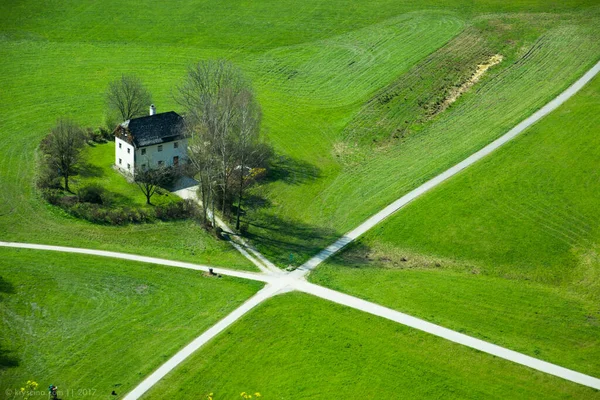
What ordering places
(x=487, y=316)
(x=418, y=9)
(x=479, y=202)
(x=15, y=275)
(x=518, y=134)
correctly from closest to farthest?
(x=487, y=316)
(x=15, y=275)
(x=479, y=202)
(x=518, y=134)
(x=418, y=9)

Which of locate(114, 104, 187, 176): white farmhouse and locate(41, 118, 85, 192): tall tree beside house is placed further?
locate(114, 104, 187, 176): white farmhouse

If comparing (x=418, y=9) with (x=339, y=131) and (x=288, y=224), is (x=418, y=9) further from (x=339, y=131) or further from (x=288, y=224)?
(x=288, y=224)

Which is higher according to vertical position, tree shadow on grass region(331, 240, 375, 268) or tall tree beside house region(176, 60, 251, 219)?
tall tree beside house region(176, 60, 251, 219)

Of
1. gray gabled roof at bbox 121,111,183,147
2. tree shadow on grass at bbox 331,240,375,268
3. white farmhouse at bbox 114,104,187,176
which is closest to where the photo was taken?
tree shadow on grass at bbox 331,240,375,268

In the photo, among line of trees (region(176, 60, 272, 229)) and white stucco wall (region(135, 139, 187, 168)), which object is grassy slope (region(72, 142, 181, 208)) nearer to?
white stucco wall (region(135, 139, 187, 168))

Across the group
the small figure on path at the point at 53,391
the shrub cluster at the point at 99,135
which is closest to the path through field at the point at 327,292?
the small figure on path at the point at 53,391

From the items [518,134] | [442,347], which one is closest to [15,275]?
[442,347]

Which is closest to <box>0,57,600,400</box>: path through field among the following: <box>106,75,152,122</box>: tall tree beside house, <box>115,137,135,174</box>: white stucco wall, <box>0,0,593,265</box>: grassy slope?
<box>0,0,593,265</box>: grassy slope
